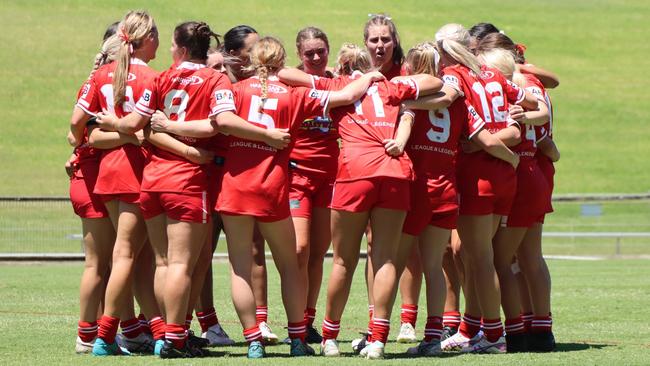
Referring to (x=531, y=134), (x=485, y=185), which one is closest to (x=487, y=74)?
(x=531, y=134)

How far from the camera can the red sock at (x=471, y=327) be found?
8.58m

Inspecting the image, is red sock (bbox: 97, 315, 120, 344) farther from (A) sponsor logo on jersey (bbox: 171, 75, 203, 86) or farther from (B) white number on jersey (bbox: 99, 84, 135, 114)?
(A) sponsor logo on jersey (bbox: 171, 75, 203, 86)

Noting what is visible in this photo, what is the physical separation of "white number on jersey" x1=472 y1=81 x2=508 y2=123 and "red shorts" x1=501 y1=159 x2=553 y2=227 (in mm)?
432

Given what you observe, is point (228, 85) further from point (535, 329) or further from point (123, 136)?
point (535, 329)

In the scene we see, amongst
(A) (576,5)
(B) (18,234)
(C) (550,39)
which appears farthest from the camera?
(A) (576,5)

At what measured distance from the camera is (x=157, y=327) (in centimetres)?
819

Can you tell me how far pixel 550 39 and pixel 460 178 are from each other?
136ft

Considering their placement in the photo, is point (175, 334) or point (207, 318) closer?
point (175, 334)

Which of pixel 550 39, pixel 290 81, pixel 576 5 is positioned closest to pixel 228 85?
pixel 290 81

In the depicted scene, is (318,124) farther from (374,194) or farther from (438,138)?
(374,194)

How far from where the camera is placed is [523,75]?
8.88 m

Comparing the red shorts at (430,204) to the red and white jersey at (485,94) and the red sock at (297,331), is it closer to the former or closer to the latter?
the red and white jersey at (485,94)

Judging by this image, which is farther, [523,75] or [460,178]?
[523,75]

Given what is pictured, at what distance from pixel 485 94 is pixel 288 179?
148 centimetres
